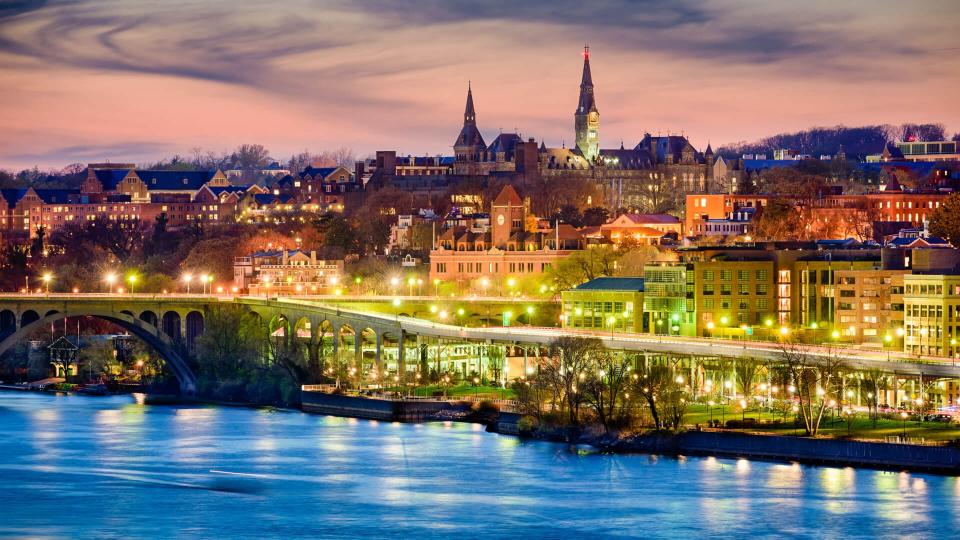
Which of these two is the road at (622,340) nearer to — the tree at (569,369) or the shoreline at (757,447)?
the tree at (569,369)

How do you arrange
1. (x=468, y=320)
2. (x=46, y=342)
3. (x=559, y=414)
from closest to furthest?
(x=559, y=414) → (x=468, y=320) → (x=46, y=342)

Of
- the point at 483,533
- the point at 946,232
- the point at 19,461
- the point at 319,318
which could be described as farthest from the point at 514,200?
the point at 483,533

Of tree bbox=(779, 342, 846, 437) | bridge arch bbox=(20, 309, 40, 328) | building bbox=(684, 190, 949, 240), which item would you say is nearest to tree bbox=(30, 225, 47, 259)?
building bbox=(684, 190, 949, 240)

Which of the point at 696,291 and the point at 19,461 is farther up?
the point at 696,291

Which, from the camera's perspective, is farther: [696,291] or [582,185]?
[582,185]

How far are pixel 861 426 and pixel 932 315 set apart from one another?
51.8ft

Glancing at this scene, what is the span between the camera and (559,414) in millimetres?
63438

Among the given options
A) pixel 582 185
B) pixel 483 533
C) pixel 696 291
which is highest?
pixel 582 185

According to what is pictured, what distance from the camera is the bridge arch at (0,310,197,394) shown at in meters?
87.7

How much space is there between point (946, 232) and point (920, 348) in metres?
34.6

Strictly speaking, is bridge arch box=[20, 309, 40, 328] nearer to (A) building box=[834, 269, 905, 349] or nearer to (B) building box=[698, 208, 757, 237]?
(A) building box=[834, 269, 905, 349]

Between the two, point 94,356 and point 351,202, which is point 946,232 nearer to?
point 94,356

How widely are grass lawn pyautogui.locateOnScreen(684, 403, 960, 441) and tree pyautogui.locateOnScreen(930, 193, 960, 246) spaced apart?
1703 inches

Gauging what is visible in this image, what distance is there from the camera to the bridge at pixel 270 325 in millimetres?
79812
